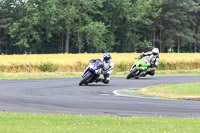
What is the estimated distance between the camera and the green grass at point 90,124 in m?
10.2

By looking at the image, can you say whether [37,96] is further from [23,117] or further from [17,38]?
[17,38]

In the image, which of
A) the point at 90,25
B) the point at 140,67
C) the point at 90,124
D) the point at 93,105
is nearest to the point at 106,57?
the point at 140,67

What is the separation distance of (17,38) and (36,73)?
40.2m

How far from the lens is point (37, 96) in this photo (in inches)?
720

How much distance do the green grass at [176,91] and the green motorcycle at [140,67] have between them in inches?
273

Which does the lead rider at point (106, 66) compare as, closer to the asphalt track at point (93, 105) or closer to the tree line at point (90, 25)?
the asphalt track at point (93, 105)

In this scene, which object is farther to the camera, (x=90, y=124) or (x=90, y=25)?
(x=90, y=25)

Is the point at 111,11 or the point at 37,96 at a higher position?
the point at 111,11

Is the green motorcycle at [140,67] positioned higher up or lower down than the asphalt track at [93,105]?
higher up

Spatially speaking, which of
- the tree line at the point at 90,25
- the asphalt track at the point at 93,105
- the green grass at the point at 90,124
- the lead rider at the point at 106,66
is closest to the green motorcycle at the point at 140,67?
the lead rider at the point at 106,66

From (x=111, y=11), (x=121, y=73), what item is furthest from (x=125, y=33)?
(x=121, y=73)

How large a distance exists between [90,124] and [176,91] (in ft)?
30.7

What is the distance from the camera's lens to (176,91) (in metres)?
19.9

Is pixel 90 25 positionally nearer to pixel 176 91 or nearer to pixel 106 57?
pixel 106 57
